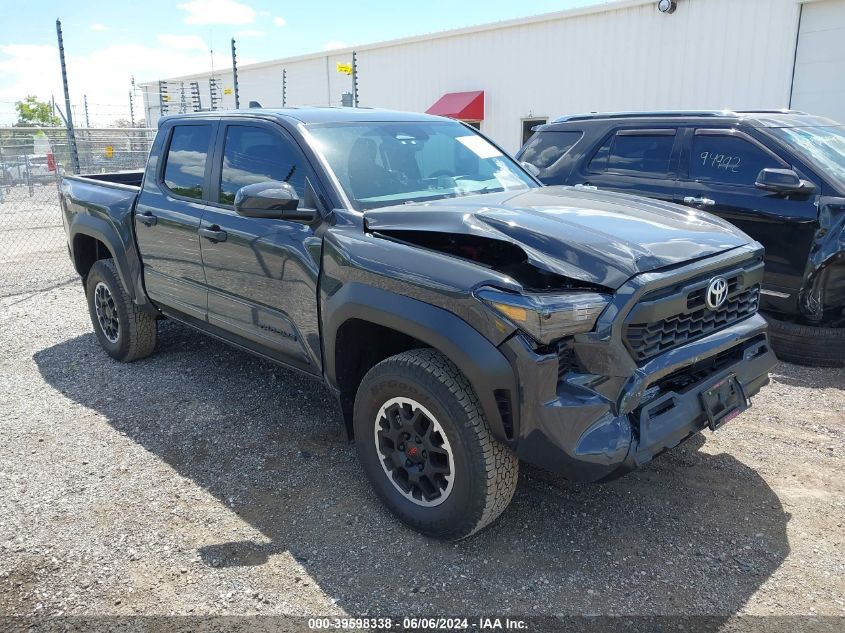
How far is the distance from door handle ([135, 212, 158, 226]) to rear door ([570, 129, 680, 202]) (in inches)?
154

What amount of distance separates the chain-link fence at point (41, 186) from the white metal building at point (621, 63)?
8.19 meters

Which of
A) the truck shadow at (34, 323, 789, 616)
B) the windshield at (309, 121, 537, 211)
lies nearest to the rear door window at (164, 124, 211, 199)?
the windshield at (309, 121, 537, 211)

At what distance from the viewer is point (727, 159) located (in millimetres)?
5672

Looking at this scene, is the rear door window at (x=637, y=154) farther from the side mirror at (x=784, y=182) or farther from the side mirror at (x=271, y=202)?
the side mirror at (x=271, y=202)

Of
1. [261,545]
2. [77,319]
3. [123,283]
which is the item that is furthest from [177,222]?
[77,319]

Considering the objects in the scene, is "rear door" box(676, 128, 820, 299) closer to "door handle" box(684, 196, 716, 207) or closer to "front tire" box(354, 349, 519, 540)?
"door handle" box(684, 196, 716, 207)

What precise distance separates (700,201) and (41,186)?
50.1 ft

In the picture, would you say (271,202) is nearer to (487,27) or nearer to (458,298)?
(458,298)

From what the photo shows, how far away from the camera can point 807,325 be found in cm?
536

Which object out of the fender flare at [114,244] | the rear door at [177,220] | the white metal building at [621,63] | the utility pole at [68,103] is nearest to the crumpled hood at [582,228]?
the rear door at [177,220]

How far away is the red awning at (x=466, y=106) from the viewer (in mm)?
17625

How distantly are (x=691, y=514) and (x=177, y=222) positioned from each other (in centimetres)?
356

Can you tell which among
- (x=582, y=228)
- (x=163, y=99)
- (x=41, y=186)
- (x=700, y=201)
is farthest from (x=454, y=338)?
(x=163, y=99)

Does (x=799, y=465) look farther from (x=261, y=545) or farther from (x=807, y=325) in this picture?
(x=261, y=545)
